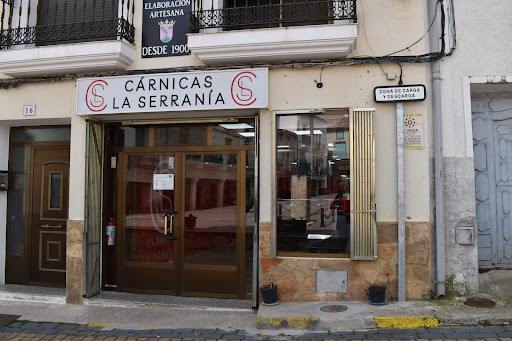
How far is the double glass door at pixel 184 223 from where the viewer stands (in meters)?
6.29

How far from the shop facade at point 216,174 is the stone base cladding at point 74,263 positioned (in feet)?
0.07

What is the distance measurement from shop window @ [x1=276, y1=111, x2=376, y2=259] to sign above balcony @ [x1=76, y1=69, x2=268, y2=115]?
0.63m

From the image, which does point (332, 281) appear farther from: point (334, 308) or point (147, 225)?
point (147, 225)

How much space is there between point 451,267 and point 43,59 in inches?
255

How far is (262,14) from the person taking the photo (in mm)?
6156

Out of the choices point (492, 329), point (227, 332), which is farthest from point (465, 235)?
point (227, 332)

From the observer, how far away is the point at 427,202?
18.2 ft

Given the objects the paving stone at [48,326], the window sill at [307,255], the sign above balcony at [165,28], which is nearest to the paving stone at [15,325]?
the paving stone at [48,326]

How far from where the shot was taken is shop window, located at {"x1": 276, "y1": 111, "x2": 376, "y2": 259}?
578 cm

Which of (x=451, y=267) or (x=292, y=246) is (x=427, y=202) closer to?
(x=451, y=267)

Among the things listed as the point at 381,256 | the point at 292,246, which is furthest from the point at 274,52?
the point at 381,256

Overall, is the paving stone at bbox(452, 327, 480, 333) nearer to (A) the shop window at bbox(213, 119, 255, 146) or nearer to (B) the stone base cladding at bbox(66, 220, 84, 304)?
(A) the shop window at bbox(213, 119, 255, 146)

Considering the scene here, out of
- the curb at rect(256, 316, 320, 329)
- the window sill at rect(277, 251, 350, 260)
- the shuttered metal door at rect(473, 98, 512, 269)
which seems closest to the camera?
the curb at rect(256, 316, 320, 329)

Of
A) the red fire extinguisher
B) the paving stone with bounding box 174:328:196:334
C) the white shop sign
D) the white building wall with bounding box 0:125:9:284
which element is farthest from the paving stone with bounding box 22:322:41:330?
the white shop sign
